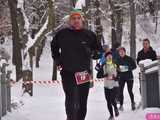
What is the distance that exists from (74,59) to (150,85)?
17.6 feet

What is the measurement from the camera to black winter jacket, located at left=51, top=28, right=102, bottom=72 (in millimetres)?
8117

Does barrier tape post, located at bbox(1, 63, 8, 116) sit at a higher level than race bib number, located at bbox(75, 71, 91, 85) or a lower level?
lower

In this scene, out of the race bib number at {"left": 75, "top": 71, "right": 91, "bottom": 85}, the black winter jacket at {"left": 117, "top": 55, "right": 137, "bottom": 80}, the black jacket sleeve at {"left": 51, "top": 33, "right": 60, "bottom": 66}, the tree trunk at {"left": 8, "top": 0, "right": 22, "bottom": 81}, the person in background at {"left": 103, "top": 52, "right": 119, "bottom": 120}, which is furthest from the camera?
the tree trunk at {"left": 8, "top": 0, "right": 22, "bottom": 81}

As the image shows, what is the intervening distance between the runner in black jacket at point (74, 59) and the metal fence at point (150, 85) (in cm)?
483

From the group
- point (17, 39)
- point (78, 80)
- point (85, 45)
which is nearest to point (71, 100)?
point (78, 80)

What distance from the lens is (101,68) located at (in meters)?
12.6

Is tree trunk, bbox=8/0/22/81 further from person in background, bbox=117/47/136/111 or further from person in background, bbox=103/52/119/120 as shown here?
person in background, bbox=103/52/119/120

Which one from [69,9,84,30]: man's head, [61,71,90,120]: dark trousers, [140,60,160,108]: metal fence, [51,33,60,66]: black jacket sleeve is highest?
[69,9,84,30]: man's head

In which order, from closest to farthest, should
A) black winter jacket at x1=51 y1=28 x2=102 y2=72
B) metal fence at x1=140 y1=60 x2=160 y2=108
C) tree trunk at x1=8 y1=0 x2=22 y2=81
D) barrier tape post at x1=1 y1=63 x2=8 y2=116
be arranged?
black winter jacket at x1=51 y1=28 x2=102 y2=72 → barrier tape post at x1=1 y1=63 x2=8 y2=116 → metal fence at x1=140 y1=60 x2=160 y2=108 → tree trunk at x1=8 y1=0 x2=22 y2=81

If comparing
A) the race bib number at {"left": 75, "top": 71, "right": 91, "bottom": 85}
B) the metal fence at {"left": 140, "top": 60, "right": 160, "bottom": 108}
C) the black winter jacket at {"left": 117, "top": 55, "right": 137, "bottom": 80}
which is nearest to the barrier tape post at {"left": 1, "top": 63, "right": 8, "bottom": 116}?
the metal fence at {"left": 140, "top": 60, "right": 160, "bottom": 108}

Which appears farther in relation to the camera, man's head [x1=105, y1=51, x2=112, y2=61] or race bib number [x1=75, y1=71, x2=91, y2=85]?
man's head [x1=105, y1=51, x2=112, y2=61]

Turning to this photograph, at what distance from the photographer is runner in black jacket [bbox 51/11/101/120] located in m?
8.03

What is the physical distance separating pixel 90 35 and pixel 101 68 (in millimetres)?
4393

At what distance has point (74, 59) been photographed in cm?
Answer: 811
